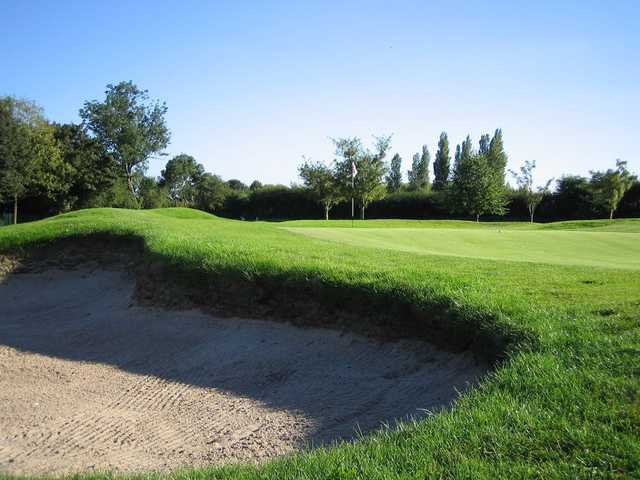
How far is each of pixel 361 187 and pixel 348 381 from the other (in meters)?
43.1

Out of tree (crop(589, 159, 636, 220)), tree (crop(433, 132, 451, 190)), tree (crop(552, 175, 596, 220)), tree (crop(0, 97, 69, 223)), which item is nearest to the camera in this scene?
tree (crop(0, 97, 69, 223))

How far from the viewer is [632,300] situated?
5.57 m

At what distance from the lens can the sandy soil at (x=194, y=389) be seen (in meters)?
4.62

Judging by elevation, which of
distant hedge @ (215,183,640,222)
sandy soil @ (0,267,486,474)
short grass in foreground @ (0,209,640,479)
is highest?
distant hedge @ (215,183,640,222)

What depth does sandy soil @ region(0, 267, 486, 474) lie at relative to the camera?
4.62 meters

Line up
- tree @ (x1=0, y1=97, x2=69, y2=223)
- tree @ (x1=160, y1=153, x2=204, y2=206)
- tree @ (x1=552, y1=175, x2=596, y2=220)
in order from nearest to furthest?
tree @ (x1=0, y1=97, x2=69, y2=223)
tree @ (x1=552, y1=175, x2=596, y2=220)
tree @ (x1=160, y1=153, x2=204, y2=206)

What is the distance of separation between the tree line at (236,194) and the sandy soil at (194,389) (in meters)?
32.6

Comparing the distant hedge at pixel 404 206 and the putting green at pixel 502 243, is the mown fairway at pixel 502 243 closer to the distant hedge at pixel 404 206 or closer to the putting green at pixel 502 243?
the putting green at pixel 502 243

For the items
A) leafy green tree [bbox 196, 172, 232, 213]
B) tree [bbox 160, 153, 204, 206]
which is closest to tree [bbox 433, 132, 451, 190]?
leafy green tree [bbox 196, 172, 232, 213]

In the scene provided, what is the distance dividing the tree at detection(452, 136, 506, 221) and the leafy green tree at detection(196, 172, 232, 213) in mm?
35156

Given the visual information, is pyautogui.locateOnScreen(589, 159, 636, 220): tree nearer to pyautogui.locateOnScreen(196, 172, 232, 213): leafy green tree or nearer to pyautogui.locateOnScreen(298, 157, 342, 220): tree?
pyautogui.locateOnScreen(298, 157, 342, 220): tree

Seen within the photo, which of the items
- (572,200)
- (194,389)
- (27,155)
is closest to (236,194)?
(27,155)

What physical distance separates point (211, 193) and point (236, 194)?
659 cm

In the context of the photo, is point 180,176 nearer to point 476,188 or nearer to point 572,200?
point 476,188
